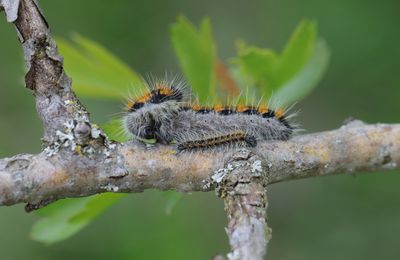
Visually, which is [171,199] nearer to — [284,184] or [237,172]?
[237,172]

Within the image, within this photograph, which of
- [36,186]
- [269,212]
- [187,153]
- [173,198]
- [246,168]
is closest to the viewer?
[36,186]

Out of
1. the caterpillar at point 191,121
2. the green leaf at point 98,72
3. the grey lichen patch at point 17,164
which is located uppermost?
the green leaf at point 98,72

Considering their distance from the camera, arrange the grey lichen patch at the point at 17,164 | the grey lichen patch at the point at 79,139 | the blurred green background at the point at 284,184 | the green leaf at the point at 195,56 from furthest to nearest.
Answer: the blurred green background at the point at 284,184 < the green leaf at the point at 195,56 < the grey lichen patch at the point at 79,139 < the grey lichen patch at the point at 17,164

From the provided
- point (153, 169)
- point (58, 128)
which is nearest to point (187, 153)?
point (153, 169)

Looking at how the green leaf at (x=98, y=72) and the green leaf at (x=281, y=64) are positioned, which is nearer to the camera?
the green leaf at (x=281, y=64)

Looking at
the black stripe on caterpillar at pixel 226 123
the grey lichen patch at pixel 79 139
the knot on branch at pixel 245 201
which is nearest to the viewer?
the knot on branch at pixel 245 201

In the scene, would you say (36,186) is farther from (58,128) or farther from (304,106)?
(304,106)

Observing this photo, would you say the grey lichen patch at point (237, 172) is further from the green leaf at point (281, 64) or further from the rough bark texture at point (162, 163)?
the green leaf at point (281, 64)

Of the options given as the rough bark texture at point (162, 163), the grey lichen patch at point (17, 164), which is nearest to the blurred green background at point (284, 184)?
the rough bark texture at point (162, 163)

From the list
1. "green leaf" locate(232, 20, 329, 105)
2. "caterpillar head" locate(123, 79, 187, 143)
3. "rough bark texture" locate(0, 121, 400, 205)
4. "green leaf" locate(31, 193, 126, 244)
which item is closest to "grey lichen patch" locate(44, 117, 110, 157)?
"rough bark texture" locate(0, 121, 400, 205)
